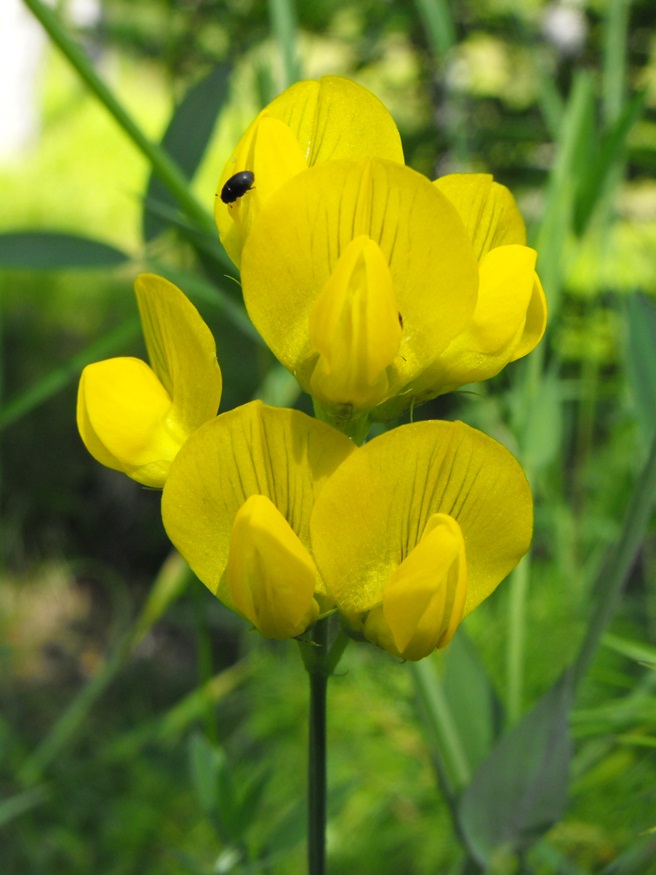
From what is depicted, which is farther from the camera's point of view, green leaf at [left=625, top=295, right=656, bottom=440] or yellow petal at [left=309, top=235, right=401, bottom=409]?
green leaf at [left=625, top=295, right=656, bottom=440]

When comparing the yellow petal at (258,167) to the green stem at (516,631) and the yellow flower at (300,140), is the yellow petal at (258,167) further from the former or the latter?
the green stem at (516,631)

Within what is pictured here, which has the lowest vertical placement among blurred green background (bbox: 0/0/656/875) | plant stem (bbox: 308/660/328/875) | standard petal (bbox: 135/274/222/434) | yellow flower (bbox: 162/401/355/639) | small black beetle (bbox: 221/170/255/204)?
blurred green background (bbox: 0/0/656/875)

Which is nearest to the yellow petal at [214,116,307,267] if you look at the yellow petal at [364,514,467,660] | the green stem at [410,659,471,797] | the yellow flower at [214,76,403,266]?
the yellow flower at [214,76,403,266]

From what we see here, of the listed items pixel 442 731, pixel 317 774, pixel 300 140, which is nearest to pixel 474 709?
pixel 442 731

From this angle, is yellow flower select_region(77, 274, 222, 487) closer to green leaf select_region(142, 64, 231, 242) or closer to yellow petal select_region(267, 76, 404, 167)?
yellow petal select_region(267, 76, 404, 167)

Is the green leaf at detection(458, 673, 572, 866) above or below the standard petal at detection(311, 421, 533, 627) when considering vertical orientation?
below

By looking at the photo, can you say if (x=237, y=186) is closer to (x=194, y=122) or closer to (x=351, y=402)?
(x=351, y=402)

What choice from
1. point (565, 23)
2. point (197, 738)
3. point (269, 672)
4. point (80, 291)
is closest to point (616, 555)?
point (197, 738)
